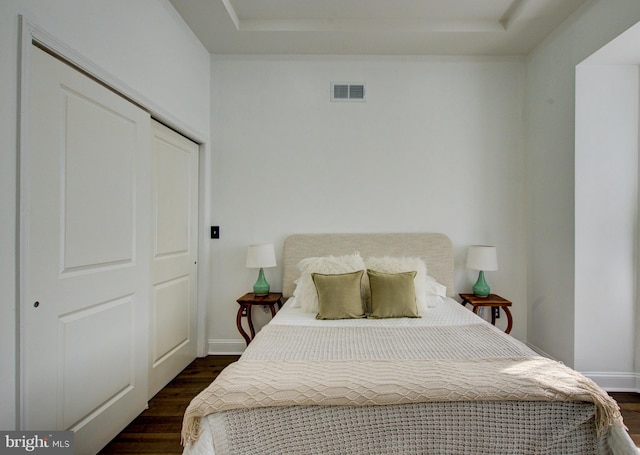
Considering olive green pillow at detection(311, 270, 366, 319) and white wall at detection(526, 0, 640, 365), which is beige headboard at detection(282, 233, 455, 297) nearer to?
olive green pillow at detection(311, 270, 366, 319)

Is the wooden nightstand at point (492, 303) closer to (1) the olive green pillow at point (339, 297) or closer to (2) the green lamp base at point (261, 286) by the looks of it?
(1) the olive green pillow at point (339, 297)

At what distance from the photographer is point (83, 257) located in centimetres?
163

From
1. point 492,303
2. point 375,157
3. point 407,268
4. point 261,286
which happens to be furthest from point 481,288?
point 261,286

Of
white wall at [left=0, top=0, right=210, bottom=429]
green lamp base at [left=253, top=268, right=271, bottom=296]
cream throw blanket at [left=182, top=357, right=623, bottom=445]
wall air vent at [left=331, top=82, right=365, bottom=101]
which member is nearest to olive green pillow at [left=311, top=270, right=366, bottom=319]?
green lamp base at [left=253, top=268, right=271, bottom=296]

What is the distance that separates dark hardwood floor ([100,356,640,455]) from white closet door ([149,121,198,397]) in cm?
11

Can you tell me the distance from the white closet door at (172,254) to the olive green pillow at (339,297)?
1.14 meters

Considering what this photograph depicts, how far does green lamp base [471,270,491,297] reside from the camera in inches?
113

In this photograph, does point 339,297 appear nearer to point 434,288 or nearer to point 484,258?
point 434,288

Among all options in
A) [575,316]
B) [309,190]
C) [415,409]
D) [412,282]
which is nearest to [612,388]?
[575,316]

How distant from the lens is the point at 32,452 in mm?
1259

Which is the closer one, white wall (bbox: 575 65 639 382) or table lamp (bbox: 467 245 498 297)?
white wall (bbox: 575 65 639 382)

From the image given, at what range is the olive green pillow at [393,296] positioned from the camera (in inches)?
90.0

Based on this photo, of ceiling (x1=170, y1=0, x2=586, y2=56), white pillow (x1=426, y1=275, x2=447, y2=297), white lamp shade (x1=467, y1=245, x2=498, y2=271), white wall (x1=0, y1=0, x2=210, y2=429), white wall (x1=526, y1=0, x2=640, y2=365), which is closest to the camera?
white wall (x1=0, y1=0, x2=210, y2=429)

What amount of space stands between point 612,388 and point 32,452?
11.5 ft
